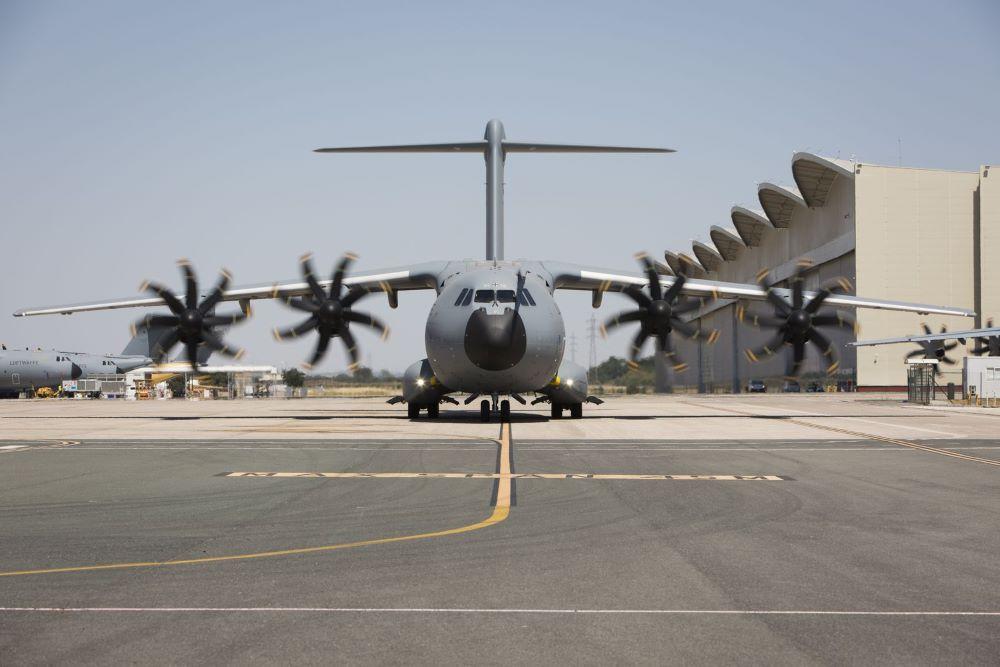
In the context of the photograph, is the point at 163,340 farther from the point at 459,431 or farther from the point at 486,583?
the point at 486,583

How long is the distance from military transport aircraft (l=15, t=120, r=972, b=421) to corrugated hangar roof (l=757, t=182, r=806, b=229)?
5475 centimetres

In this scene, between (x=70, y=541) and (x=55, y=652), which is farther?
(x=70, y=541)

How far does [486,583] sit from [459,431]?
17426 mm

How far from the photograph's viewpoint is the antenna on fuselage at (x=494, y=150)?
109 ft

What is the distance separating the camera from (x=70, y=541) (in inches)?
334

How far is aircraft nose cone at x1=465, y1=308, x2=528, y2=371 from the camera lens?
24266mm

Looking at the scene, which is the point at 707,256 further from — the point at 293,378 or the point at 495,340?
the point at 495,340

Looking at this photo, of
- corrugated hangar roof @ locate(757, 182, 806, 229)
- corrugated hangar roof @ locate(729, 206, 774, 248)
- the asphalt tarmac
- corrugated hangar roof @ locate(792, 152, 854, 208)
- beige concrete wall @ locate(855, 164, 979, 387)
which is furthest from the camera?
corrugated hangar roof @ locate(729, 206, 774, 248)

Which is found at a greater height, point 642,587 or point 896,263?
point 896,263

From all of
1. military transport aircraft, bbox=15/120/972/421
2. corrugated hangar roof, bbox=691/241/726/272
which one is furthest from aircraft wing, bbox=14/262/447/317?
corrugated hangar roof, bbox=691/241/726/272

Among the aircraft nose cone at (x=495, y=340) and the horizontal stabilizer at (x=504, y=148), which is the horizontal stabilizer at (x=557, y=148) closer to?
the horizontal stabilizer at (x=504, y=148)

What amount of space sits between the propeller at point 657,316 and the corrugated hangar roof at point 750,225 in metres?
70.6

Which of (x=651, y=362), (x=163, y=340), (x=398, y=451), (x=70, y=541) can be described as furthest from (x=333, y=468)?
(x=651, y=362)

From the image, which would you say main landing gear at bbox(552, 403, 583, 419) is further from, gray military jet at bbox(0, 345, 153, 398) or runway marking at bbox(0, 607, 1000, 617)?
gray military jet at bbox(0, 345, 153, 398)
